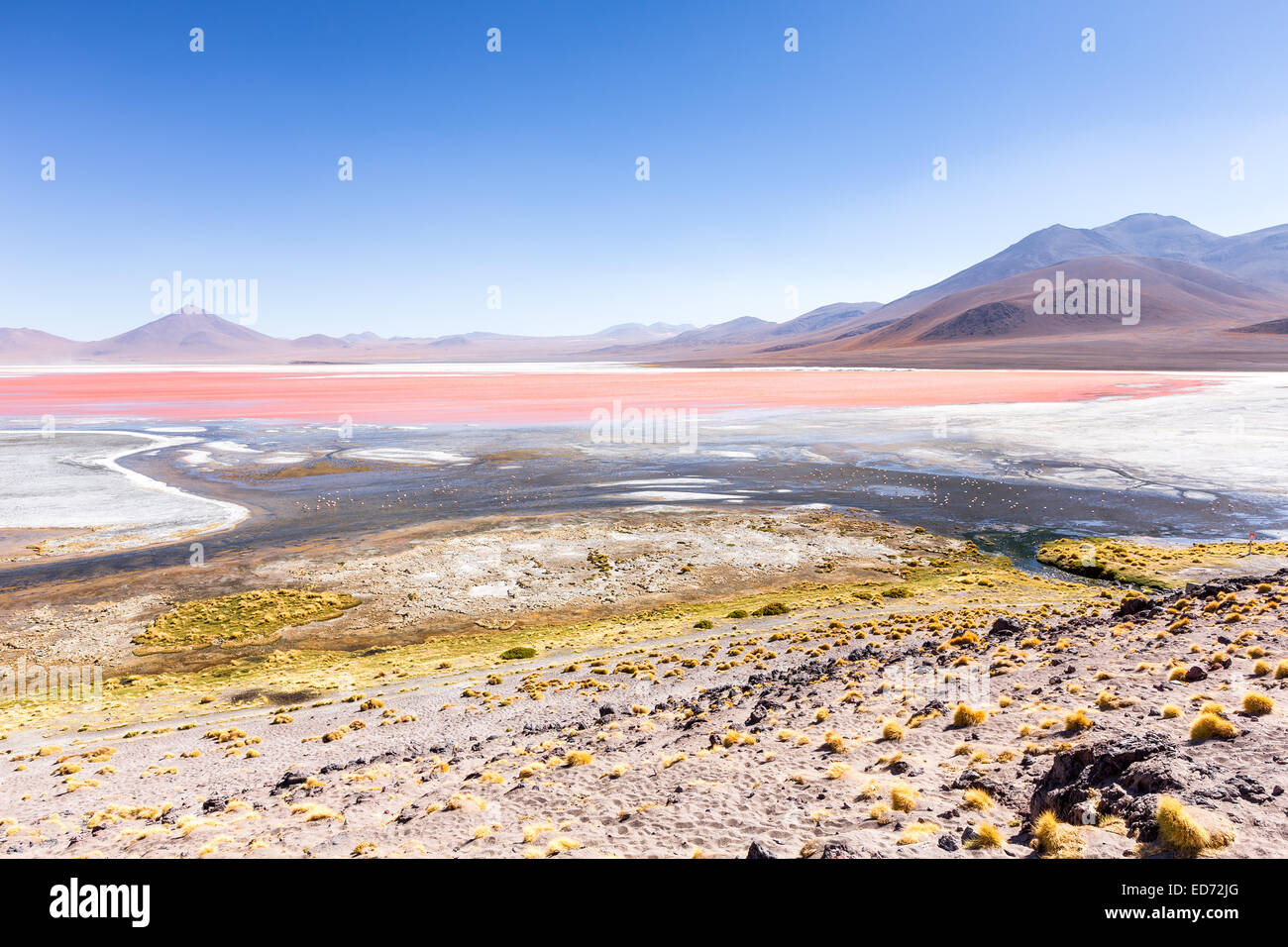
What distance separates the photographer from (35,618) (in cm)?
1719

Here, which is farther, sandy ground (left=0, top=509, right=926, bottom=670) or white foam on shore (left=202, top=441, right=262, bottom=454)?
white foam on shore (left=202, top=441, right=262, bottom=454)

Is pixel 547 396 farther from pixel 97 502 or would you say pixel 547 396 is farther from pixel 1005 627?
pixel 1005 627

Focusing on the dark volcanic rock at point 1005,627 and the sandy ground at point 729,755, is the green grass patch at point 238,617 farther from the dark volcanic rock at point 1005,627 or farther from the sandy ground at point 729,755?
the dark volcanic rock at point 1005,627

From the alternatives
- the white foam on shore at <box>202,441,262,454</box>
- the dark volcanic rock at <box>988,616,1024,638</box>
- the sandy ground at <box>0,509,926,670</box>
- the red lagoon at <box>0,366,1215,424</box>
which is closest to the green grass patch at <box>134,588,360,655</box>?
the sandy ground at <box>0,509,926,670</box>

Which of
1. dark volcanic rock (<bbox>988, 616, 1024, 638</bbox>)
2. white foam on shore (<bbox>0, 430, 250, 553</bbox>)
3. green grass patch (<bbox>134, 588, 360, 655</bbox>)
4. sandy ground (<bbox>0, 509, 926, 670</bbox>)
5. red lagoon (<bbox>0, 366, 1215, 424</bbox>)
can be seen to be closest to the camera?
dark volcanic rock (<bbox>988, 616, 1024, 638</bbox>)

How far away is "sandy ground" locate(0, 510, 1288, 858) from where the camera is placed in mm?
6148

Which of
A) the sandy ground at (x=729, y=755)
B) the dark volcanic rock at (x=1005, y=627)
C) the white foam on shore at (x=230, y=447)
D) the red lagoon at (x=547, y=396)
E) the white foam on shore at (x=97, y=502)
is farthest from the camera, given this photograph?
the red lagoon at (x=547, y=396)

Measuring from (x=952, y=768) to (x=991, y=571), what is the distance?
50.7 feet

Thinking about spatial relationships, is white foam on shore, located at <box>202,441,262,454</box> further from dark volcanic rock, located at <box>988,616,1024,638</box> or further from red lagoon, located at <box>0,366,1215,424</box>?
dark volcanic rock, located at <box>988,616,1024,638</box>

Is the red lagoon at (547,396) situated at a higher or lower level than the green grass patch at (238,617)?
higher

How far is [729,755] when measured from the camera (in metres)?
8.35

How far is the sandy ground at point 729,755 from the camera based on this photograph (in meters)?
6.15

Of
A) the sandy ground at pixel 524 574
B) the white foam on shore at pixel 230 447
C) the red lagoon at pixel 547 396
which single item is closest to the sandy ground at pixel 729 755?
the sandy ground at pixel 524 574

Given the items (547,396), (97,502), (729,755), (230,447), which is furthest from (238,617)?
(547,396)
